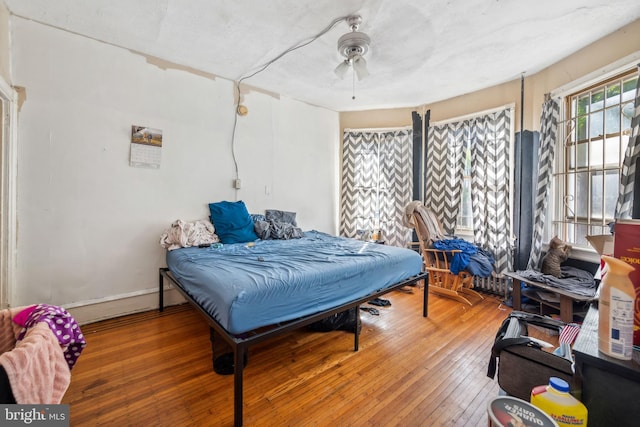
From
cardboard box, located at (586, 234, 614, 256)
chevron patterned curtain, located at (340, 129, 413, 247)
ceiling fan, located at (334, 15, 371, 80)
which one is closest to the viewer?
cardboard box, located at (586, 234, 614, 256)

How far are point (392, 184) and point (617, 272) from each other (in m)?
3.76

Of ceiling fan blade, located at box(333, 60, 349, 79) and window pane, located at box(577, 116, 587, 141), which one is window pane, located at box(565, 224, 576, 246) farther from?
ceiling fan blade, located at box(333, 60, 349, 79)

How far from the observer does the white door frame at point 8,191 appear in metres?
2.12

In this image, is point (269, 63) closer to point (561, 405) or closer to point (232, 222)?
point (232, 222)

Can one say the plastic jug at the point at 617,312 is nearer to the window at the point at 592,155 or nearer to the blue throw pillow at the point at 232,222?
the window at the point at 592,155

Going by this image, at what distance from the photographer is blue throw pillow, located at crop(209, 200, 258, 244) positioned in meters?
3.11

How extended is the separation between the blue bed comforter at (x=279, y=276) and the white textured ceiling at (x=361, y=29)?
1982 mm

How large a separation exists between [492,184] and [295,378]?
10.7 ft

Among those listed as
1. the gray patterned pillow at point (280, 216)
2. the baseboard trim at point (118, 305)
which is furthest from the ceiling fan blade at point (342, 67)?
the baseboard trim at point (118, 305)

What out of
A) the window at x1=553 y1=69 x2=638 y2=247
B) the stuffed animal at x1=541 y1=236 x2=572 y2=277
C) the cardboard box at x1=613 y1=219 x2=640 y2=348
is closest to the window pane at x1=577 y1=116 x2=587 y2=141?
the window at x1=553 y1=69 x2=638 y2=247

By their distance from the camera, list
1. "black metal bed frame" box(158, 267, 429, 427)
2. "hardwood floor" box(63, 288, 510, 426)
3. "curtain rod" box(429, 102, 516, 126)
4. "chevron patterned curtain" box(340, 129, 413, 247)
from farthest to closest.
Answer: "chevron patterned curtain" box(340, 129, 413, 247) → "curtain rod" box(429, 102, 516, 126) → "hardwood floor" box(63, 288, 510, 426) → "black metal bed frame" box(158, 267, 429, 427)

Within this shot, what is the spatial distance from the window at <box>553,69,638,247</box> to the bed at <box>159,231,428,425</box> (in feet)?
5.81

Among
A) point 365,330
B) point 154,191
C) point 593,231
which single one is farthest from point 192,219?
point 593,231

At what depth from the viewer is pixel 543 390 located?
81cm
